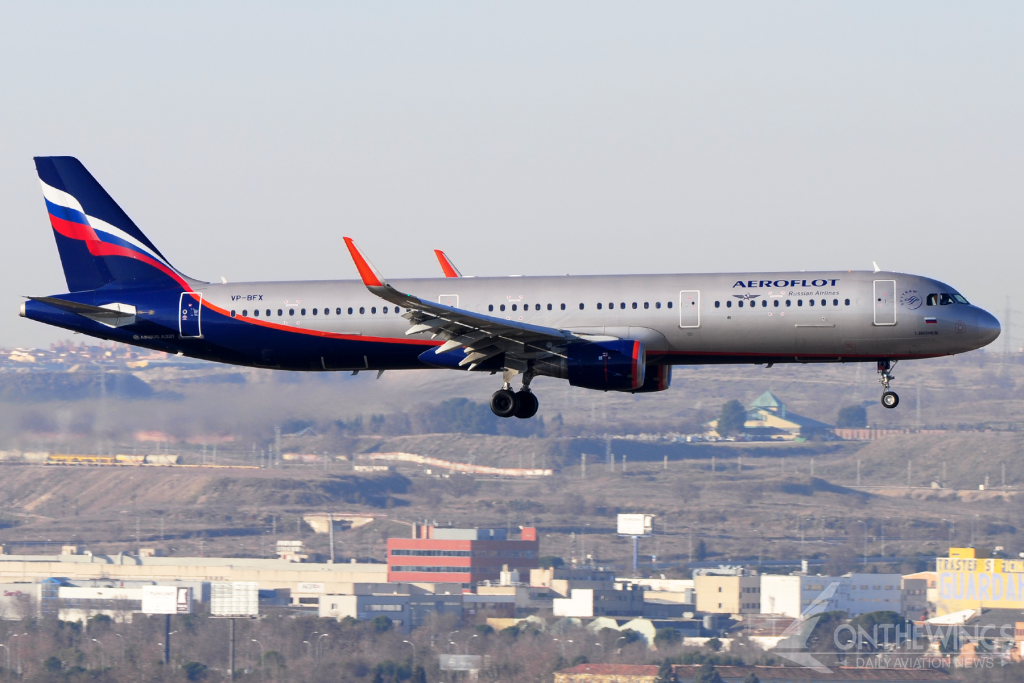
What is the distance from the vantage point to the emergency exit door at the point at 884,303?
1842 inches

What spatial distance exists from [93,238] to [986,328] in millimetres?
32565

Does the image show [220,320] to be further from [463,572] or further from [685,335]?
[463,572]

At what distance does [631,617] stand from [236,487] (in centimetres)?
6340

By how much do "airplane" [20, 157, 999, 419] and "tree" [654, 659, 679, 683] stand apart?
6864 centimetres

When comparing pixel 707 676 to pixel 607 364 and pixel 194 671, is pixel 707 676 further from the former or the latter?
pixel 607 364

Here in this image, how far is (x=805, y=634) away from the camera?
129125 millimetres

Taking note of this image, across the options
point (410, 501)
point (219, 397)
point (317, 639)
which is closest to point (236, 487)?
point (410, 501)

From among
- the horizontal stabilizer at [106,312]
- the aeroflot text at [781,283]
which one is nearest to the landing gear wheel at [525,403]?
the aeroflot text at [781,283]

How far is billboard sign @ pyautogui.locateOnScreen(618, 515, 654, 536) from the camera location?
184000mm

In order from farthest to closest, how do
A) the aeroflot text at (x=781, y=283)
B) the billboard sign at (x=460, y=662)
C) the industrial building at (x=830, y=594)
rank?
1. the industrial building at (x=830, y=594)
2. the billboard sign at (x=460, y=662)
3. the aeroflot text at (x=781, y=283)

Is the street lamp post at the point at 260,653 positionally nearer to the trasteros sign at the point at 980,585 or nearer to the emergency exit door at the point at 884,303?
the trasteros sign at the point at 980,585

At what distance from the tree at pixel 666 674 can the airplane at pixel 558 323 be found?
225 feet

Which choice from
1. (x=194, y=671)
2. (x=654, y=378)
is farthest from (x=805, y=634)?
(x=654, y=378)

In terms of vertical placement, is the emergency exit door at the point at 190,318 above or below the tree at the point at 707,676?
above
